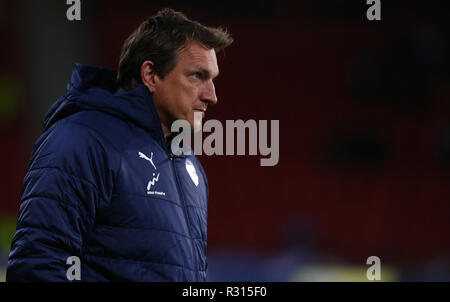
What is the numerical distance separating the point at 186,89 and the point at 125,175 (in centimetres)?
41

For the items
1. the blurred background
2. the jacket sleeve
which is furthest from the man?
the blurred background

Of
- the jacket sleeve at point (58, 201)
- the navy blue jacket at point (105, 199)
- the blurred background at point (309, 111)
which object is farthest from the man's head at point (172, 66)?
the blurred background at point (309, 111)

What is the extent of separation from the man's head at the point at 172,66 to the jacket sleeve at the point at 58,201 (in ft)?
1.17

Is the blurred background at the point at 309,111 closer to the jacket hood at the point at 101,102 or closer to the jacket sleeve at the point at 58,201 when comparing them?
the jacket hood at the point at 101,102

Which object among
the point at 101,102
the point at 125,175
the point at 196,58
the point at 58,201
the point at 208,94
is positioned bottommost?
the point at 58,201

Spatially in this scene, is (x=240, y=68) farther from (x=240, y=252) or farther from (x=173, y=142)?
(x=173, y=142)

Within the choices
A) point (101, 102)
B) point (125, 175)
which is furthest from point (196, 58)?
point (125, 175)

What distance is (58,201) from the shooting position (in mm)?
1611

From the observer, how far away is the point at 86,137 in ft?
5.66

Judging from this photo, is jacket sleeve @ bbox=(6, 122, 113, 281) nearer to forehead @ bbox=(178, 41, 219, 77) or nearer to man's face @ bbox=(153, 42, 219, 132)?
man's face @ bbox=(153, 42, 219, 132)

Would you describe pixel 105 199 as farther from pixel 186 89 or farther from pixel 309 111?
pixel 309 111

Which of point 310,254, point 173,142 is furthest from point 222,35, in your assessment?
point 310,254

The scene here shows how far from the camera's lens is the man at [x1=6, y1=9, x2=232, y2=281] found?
160cm

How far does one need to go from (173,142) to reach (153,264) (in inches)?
17.4
